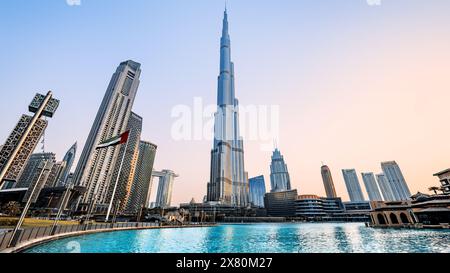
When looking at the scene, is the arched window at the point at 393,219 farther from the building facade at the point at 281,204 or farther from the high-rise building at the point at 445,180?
the building facade at the point at 281,204

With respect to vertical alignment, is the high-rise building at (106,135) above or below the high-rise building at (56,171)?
above

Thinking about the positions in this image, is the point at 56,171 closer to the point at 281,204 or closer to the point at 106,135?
the point at 106,135

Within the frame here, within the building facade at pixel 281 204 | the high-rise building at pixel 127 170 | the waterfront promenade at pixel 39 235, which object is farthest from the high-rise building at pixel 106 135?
the building facade at pixel 281 204

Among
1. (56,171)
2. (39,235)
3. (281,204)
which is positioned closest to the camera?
(39,235)

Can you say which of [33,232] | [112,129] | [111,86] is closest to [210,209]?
[112,129]

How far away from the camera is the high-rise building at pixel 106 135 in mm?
127500

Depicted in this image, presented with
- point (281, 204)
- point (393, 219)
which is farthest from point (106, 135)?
point (393, 219)

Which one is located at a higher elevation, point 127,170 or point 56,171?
point 127,170

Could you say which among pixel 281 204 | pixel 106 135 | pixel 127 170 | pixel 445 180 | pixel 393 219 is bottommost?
pixel 393 219

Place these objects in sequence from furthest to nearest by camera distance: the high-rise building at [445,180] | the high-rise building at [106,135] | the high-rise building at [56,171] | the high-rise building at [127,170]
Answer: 1. the high-rise building at [127,170]
2. the high-rise building at [106,135]
3. the high-rise building at [445,180]
4. the high-rise building at [56,171]

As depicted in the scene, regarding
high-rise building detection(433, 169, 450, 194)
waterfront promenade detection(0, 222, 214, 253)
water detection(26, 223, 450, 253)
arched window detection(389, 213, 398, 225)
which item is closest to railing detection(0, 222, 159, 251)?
waterfront promenade detection(0, 222, 214, 253)

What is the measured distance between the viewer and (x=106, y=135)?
13912 centimetres
